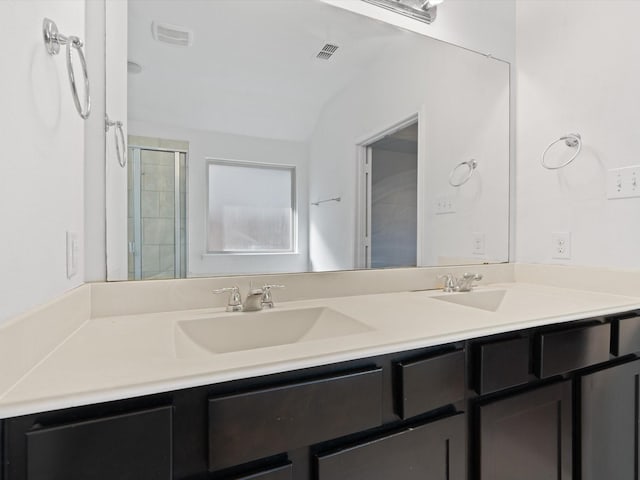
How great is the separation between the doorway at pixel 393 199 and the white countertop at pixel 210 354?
0.94 feet

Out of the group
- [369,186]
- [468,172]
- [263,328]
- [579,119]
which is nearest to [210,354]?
[263,328]

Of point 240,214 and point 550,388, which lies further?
point 240,214

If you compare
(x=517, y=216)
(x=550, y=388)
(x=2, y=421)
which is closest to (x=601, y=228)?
(x=517, y=216)

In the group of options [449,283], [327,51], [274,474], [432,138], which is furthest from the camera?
[432,138]

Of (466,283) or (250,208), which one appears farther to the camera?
(466,283)

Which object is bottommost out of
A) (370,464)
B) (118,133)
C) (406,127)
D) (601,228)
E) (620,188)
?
(370,464)

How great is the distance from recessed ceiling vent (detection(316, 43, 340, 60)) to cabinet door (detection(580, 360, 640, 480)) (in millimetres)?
1440

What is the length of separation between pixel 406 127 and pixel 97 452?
1527mm

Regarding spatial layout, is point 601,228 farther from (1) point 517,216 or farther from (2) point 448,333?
(2) point 448,333

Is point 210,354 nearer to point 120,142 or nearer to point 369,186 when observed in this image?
point 120,142

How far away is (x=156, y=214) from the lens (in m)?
1.07

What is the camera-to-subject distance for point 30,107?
612mm

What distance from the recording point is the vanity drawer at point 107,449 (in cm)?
47

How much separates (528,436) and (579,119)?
1303 millimetres
